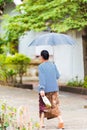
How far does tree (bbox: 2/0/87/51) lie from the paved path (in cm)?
252

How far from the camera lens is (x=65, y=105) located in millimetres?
14930

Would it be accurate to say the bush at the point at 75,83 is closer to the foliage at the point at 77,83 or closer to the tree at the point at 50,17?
the foliage at the point at 77,83

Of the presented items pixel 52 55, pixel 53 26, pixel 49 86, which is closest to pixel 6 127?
pixel 49 86

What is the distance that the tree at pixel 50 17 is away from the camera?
57.7ft

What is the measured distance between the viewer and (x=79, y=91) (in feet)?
61.3

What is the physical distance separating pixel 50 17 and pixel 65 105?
4.17 meters

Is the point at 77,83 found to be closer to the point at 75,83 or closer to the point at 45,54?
the point at 75,83

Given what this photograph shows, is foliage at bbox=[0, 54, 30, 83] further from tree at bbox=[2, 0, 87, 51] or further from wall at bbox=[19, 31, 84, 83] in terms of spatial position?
tree at bbox=[2, 0, 87, 51]

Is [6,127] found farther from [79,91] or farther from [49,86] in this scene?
[79,91]

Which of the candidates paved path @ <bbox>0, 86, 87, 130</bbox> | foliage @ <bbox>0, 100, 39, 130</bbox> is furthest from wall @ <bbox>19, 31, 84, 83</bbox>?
foliage @ <bbox>0, 100, 39, 130</bbox>

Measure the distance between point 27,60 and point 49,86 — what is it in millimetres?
12005

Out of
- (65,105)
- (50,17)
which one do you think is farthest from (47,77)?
(50,17)

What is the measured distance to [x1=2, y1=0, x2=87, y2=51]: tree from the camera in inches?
692

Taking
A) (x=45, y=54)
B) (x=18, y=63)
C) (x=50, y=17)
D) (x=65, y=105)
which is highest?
(x=50, y=17)
